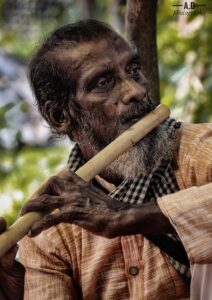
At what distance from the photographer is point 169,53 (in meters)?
5.81

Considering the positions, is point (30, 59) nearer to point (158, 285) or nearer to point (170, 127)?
point (170, 127)

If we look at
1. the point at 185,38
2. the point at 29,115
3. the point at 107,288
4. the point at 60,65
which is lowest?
the point at 29,115

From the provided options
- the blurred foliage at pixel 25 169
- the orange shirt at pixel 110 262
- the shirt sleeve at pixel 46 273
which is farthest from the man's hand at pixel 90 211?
the blurred foliage at pixel 25 169

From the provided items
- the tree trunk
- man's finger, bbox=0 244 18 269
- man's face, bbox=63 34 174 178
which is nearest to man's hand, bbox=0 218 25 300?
man's finger, bbox=0 244 18 269

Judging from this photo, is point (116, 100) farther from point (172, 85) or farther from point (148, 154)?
point (172, 85)

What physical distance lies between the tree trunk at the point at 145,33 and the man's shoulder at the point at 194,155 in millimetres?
511

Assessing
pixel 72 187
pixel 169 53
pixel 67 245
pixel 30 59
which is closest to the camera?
pixel 72 187

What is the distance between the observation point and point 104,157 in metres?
2.57

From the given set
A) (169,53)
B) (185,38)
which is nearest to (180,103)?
(185,38)

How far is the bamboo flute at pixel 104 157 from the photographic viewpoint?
→ 7.82 ft

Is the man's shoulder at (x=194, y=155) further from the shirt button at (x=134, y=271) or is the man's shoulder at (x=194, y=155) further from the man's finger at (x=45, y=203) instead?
the man's finger at (x=45, y=203)

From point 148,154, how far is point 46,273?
693 millimetres

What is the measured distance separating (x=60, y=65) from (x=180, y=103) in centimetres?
211

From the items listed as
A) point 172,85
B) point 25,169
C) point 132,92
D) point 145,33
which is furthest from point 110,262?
point 25,169
